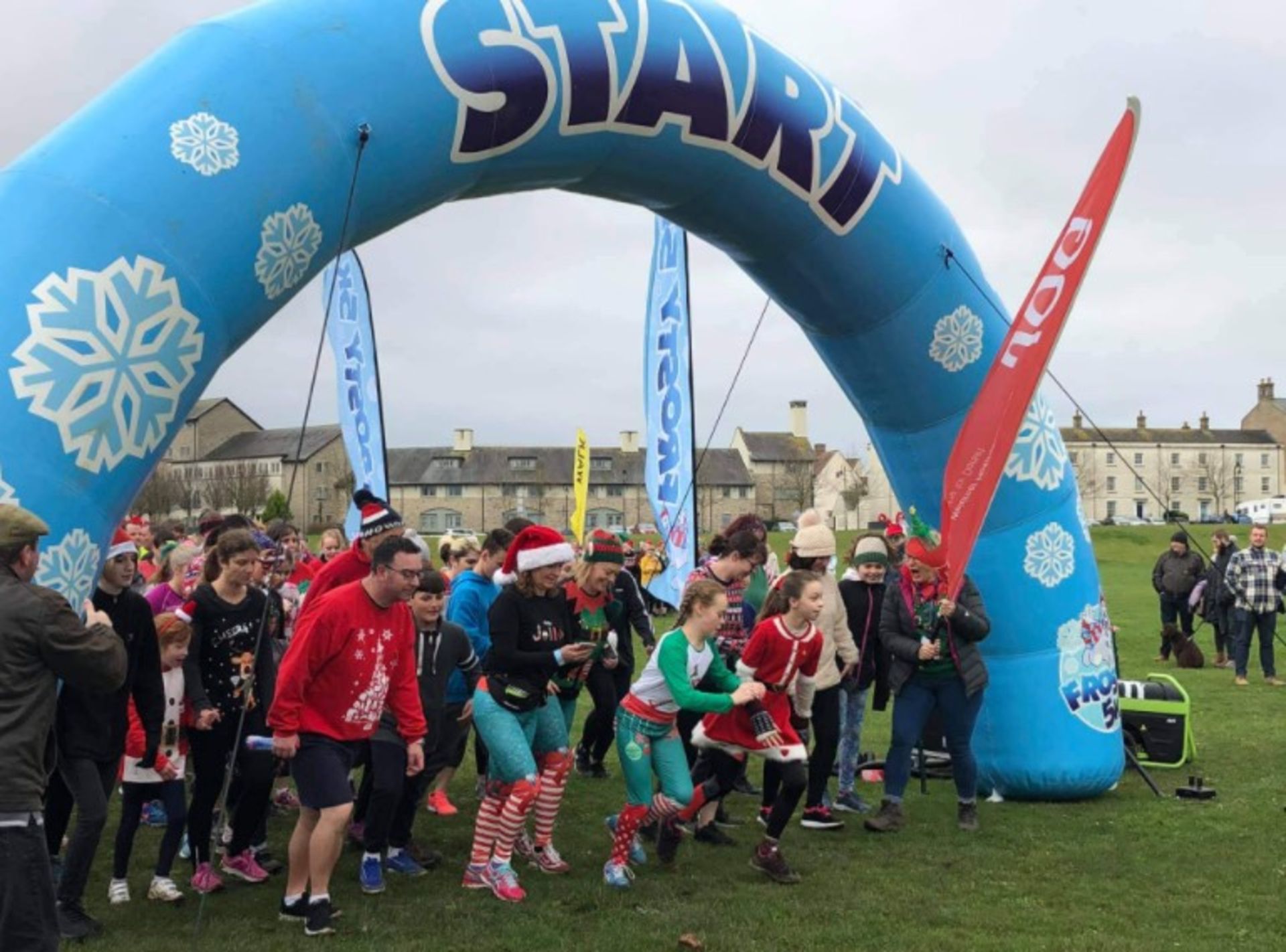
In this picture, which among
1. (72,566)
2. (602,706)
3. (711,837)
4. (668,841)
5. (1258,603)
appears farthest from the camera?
(1258,603)

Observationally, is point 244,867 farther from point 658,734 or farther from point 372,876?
point 658,734

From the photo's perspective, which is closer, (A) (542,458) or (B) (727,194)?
(B) (727,194)

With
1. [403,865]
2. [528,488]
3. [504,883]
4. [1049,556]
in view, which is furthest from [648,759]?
[528,488]

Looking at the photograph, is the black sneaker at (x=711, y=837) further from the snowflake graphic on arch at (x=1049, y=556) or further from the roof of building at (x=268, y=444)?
the roof of building at (x=268, y=444)

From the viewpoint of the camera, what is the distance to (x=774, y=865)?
6613mm

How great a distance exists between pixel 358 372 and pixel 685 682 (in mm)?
7531

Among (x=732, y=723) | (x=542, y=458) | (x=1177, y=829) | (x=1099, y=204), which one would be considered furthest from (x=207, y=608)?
(x=542, y=458)

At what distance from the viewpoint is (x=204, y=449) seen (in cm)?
10188

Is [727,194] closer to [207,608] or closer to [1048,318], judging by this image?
[1048,318]

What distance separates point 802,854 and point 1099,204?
13.3 feet

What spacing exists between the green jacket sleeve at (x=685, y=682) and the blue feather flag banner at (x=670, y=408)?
541 cm

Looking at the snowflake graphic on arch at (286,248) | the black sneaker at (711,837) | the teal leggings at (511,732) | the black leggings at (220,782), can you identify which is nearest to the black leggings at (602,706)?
the black sneaker at (711,837)

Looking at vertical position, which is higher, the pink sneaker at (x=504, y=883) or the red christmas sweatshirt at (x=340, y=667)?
the red christmas sweatshirt at (x=340, y=667)

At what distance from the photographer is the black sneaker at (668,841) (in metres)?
6.82
